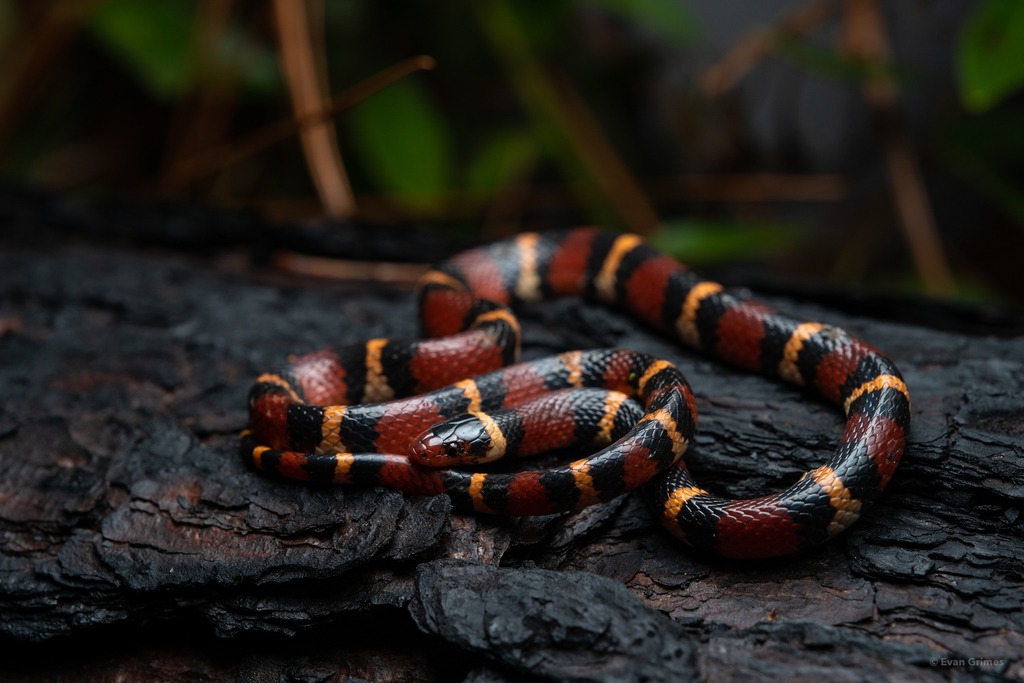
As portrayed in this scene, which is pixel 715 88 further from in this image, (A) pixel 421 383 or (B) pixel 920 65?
(A) pixel 421 383

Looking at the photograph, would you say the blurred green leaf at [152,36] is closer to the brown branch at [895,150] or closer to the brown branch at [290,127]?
the brown branch at [290,127]

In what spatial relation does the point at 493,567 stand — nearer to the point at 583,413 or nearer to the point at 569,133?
the point at 583,413

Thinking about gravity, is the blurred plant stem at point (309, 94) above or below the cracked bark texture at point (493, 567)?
above

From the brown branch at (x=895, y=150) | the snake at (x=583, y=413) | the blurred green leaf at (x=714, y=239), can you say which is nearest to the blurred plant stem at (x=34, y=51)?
the snake at (x=583, y=413)

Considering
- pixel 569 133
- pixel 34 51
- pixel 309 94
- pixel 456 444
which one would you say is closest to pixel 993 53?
pixel 569 133

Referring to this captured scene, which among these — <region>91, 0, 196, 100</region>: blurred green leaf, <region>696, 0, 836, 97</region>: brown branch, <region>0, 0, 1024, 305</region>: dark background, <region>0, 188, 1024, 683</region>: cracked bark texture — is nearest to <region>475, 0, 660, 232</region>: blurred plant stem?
<region>0, 0, 1024, 305</region>: dark background

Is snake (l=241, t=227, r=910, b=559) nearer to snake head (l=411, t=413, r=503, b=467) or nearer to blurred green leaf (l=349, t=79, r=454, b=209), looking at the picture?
snake head (l=411, t=413, r=503, b=467)
